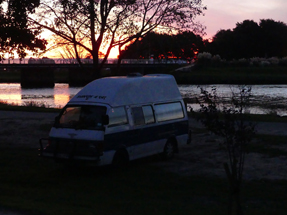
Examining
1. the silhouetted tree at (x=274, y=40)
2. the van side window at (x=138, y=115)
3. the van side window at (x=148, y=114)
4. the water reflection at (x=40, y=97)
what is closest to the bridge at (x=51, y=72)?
the water reflection at (x=40, y=97)

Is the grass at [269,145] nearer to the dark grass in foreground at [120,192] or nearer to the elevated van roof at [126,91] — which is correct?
the elevated van roof at [126,91]

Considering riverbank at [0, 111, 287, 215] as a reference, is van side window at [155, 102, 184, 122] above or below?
above

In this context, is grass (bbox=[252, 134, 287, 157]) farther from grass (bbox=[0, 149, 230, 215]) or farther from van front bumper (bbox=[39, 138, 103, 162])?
van front bumper (bbox=[39, 138, 103, 162])

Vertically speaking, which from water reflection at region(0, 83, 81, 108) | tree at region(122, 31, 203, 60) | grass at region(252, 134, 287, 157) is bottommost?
water reflection at region(0, 83, 81, 108)

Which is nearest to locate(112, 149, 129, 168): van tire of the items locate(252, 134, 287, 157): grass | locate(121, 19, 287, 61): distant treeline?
locate(252, 134, 287, 157): grass

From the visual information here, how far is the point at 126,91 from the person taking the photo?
41.8ft

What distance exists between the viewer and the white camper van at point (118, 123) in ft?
38.1

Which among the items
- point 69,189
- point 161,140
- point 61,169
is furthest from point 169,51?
point 69,189

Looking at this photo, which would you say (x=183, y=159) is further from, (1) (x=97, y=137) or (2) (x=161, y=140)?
(1) (x=97, y=137)

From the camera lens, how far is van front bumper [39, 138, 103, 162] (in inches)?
450

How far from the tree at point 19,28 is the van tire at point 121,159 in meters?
9.18

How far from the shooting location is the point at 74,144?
1161 cm

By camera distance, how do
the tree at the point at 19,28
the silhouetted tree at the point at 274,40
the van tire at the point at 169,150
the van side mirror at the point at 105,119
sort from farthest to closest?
the silhouetted tree at the point at 274,40 → the tree at the point at 19,28 → the van tire at the point at 169,150 → the van side mirror at the point at 105,119

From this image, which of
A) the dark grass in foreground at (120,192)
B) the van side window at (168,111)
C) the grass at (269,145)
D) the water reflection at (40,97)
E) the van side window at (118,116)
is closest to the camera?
the dark grass in foreground at (120,192)
